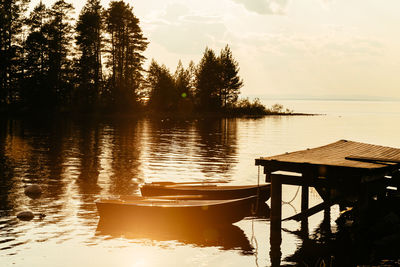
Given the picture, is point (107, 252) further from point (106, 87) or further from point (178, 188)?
point (106, 87)

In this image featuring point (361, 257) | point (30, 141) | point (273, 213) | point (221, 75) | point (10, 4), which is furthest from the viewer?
point (221, 75)

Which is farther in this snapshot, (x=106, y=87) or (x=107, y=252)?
(x=106, y=87)

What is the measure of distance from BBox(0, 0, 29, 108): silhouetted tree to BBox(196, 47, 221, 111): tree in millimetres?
45959

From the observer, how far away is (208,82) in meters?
123

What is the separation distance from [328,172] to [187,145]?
35.9 m

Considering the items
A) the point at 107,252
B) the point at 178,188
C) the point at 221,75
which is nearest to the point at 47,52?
the point at 221,75

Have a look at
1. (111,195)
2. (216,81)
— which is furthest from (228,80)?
(111,195)

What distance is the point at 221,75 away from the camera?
12544 centimetres

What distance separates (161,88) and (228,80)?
24.1 metres

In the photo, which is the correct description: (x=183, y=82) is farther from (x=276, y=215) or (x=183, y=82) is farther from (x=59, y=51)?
(x=276, y=215)

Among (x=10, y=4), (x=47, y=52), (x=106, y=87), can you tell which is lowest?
(x=106, y=87)

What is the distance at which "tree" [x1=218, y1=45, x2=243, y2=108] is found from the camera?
126688mm

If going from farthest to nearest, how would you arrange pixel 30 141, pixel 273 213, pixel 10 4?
1. pixel 10 4
2. pixel 30 141
3. pixel 273 213

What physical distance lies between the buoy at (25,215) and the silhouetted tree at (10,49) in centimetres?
7418
